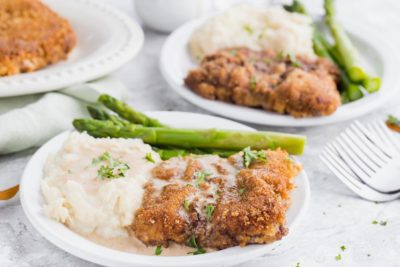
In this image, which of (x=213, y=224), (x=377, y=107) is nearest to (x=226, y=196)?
(x=213, y=224)

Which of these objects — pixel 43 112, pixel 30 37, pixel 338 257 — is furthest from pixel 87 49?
pixel 338 257

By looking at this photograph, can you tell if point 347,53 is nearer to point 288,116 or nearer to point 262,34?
point 262,34

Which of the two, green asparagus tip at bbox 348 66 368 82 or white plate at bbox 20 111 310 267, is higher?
white plate at bbox 20 111 310 267

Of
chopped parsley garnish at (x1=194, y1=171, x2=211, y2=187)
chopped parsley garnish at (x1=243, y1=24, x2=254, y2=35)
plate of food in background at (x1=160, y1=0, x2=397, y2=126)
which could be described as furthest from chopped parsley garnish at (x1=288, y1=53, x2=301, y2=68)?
chopped parsley garnish at (x1=194, y1=171, x2=211, y2=187)

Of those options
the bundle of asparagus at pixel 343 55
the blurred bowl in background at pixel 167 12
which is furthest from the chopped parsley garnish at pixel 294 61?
the blurred bowl in background at pixel 167 12

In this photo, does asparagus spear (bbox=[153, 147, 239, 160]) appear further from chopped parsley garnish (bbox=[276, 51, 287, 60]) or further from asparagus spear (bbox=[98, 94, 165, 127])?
chopped parsley garnish (bbox=[276, 51, 287, 60])

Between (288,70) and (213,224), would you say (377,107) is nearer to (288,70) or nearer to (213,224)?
(288,70)
